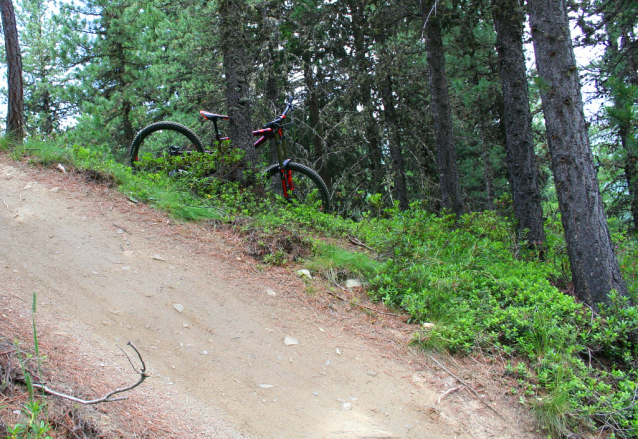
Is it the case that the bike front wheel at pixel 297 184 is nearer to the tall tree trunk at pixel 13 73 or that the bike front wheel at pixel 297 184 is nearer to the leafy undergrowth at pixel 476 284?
the leafy undergrowth at pixel 476 284

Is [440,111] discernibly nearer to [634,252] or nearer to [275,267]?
[634,252]

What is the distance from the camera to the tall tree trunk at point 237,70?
6.71 m

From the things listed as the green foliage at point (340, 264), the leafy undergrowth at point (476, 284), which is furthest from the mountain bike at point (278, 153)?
the green foliage at point (340, 264)

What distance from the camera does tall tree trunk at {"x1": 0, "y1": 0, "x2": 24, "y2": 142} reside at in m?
6.93

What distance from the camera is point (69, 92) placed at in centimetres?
1381

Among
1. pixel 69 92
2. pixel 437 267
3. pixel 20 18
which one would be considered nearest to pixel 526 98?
pixel 437 267

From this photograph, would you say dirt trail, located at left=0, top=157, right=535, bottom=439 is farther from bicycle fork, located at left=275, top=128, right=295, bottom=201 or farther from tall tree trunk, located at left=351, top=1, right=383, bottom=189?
tall tree trunk, located at left=351, top=1, right=383, bottom=189

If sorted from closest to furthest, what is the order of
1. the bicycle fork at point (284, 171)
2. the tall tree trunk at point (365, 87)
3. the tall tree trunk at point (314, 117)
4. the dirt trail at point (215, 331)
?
the dirt trail at point (215, 331) → the bicycle fork at point (284, 171) → the tall tree trunk at point (365, 87) → the tall tree trunk at point (314, 117)

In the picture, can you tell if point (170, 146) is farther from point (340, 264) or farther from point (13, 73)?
point (340, 264)

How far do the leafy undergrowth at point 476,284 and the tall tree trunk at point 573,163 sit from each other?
1.14ft

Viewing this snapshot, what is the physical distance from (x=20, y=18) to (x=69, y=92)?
11330 mm

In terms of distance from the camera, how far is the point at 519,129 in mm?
7035

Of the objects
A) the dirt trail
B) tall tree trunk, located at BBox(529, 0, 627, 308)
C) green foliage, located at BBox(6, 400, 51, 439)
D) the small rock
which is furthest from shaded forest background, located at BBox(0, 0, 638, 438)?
green foliage, located at BBox(6, 400, 51, 439)

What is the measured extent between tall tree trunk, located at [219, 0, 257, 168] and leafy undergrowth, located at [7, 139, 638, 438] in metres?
0.79
